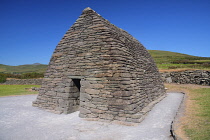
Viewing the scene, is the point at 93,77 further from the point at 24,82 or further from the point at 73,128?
the point at 24,82

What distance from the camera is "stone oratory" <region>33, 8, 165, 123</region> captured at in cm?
698

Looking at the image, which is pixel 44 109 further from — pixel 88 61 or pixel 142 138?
pixel 142 138

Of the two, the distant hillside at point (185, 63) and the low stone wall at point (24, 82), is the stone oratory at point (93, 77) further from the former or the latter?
the distant hillside at point (185, 63)

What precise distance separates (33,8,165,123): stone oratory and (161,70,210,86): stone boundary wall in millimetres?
17032

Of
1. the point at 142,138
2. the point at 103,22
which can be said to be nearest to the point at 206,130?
the point at 142,138

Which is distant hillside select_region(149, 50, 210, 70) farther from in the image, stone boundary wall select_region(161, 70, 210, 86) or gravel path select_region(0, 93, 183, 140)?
gravel path select_region(0, 93, 183, 140)

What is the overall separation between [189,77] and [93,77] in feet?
64.1

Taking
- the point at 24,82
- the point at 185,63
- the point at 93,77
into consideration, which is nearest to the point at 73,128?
the point at 93,77

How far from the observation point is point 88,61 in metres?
7.91

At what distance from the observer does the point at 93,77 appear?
7.57m

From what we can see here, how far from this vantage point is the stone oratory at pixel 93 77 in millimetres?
6984

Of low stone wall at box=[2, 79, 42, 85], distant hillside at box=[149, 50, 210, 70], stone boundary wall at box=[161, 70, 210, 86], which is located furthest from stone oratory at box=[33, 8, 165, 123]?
distant hillside at box=[149, 50, 210, 70]

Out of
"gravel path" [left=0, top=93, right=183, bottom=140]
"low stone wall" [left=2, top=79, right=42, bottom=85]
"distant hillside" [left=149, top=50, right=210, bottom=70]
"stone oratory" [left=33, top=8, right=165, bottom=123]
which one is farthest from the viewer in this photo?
"distant hillside" [left=149, top=50, right=210, bottom=70]

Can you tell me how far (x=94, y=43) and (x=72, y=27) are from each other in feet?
7.31
